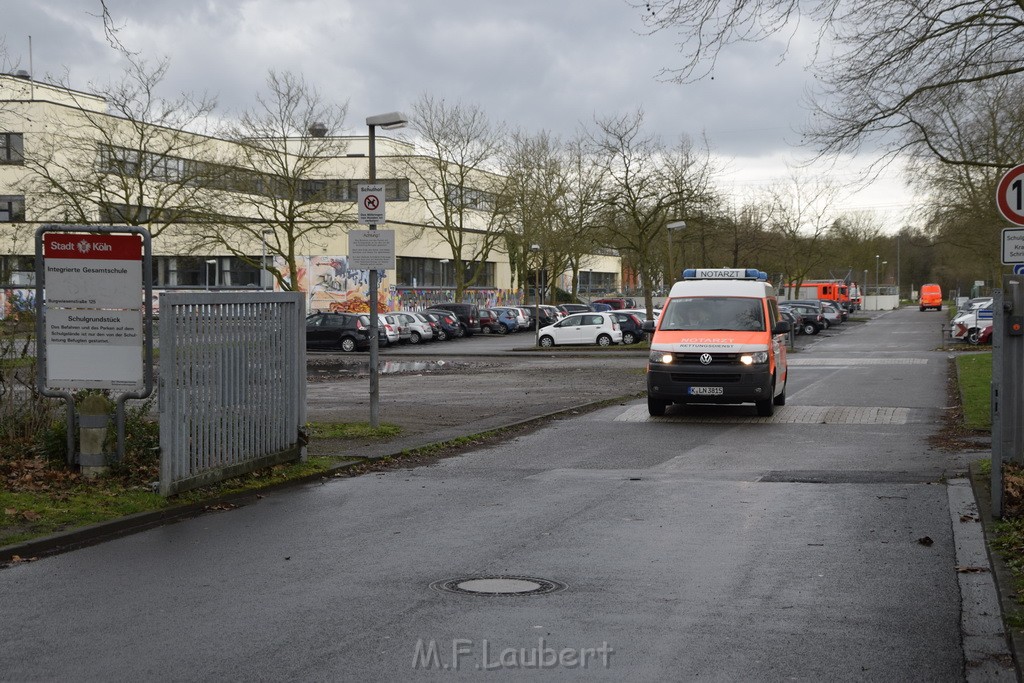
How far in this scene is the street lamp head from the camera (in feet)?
51.3

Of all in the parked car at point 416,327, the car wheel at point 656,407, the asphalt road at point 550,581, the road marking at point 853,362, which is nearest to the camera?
the asphalt road at point 550,581

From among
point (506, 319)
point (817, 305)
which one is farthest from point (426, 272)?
point (817, 305)

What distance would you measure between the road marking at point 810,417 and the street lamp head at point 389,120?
5.77 metres

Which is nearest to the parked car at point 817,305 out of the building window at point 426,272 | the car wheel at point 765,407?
the building window at point 426,272

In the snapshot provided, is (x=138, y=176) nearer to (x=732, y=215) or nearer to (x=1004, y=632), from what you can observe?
(x=732, y=215)

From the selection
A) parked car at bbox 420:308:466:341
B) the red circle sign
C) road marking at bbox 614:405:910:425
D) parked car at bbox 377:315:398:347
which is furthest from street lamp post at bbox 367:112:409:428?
parked car at bbox 420:308:466:341

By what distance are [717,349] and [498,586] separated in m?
11.7

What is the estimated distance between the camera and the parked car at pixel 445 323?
58031 mm

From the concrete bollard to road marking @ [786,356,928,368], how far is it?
26.4m

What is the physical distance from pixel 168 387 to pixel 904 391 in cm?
1778

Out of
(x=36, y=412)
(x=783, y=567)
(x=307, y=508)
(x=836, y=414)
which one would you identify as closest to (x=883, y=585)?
(x=783, y=567)

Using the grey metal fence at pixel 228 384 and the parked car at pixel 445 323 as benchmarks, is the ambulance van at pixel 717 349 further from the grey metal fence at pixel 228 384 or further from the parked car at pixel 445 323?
the parked car at pixel 445 323

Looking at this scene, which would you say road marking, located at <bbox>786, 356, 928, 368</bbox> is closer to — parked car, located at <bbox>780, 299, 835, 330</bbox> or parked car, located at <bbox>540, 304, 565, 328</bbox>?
Result: parked car, located at <bbox>780, 299, 835, 330</bbox>

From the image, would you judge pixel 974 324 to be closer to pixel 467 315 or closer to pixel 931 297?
pixel 467 315
